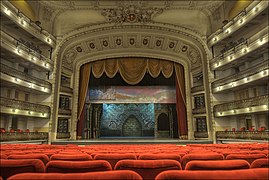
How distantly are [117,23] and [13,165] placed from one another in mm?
14538

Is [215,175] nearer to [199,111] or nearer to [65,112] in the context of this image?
[199,111]

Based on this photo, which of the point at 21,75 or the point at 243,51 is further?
the point at 21,75

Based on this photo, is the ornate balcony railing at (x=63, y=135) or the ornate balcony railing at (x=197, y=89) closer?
the ornate balcony railing at (x=63, y=135)

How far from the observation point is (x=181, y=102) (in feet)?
55.0

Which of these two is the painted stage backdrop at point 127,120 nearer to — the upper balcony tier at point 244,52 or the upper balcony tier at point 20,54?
the upper balcony tier at point 20,54

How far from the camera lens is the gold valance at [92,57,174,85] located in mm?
16797

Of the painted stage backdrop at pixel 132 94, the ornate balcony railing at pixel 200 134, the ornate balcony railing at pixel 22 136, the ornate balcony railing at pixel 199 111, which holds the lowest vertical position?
the ornate balcony railing at pixel 200 134

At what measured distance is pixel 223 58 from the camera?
13.9 m

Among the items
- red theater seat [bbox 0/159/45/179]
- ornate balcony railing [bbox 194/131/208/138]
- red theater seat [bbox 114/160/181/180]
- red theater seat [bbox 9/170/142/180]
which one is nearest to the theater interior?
ornate balcony railing [bbox 194/131/208/138]

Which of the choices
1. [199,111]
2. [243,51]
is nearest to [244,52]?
[243,51]

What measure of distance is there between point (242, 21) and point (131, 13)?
7.60m

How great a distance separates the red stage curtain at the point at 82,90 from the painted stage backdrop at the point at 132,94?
1208mm

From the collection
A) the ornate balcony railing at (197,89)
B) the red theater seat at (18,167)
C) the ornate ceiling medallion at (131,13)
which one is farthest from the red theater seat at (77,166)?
the ornate balcony railing at (197,89)

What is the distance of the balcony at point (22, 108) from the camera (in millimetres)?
11266
